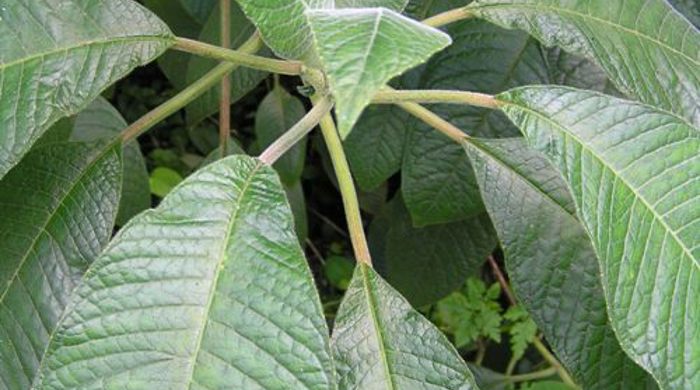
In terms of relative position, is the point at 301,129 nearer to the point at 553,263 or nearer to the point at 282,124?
the point at 553,263

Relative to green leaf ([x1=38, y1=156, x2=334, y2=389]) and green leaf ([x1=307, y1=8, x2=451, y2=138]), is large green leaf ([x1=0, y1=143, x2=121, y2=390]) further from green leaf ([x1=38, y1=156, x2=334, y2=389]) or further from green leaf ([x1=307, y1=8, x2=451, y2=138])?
green leaf ([x1=307, y1=8, x2=451, y2=138])

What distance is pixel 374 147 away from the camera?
1.39 meters

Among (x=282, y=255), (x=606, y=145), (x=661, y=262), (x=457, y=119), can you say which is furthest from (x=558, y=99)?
(x=457, y=119)

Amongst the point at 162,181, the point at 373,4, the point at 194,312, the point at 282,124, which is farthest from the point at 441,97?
the point at 162,181

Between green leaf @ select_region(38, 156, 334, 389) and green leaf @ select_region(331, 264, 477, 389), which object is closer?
green leaf @ select_region(38, 156, 334, 389)

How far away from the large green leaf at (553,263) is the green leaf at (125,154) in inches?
20.2

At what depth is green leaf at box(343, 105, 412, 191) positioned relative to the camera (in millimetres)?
1384

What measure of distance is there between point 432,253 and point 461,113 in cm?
28

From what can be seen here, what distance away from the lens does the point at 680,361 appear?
2.61ft

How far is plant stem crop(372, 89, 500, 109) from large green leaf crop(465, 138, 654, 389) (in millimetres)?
Answer: 105

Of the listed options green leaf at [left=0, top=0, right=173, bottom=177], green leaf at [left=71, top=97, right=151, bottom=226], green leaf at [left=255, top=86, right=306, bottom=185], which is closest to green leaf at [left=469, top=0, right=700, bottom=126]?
green leaf at [left=0, top=0, right=173, bottom=177]

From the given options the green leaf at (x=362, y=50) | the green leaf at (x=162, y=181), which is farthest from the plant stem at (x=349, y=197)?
the green leaf at (x=162, y=181)

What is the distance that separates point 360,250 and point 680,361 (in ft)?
1.01

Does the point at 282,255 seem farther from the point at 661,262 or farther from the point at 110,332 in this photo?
the point at 661,262
